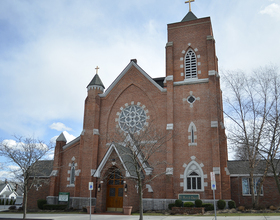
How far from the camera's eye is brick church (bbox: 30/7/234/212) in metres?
24.4

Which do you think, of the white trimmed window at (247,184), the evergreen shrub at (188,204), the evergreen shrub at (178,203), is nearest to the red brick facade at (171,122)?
the evergreen shrub at (178,203)

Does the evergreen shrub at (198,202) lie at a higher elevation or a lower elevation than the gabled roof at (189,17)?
lower

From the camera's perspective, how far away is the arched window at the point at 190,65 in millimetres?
27703

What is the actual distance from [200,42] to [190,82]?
4.49m

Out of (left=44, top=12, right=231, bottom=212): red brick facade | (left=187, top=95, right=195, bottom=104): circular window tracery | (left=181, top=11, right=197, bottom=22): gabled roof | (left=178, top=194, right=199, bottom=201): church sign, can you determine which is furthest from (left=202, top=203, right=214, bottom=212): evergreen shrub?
(left=181, top=11, right=197, bottom=22): gabled roof

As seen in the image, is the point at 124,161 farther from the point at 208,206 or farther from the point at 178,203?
the point at 208,206

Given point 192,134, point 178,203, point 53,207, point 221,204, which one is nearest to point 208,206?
point 221,204

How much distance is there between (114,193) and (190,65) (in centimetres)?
1439

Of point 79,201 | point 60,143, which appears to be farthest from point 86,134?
point 79,201

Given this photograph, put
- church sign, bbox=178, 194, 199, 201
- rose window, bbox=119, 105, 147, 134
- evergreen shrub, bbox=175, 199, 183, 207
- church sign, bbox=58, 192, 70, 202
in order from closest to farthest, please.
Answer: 1. evergreen shrub, bbox=175, 199, 183, 207
2. church sign, bbox=178, 194, 199, 201
3. church sign, bbox=58, 192, 70, 202
4. rose window, bbox=119, 105, 147, 134

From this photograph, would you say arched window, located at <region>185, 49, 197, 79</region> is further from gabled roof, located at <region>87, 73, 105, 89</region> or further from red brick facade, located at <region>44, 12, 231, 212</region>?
gabled roof, located at <region>87, 73, 105, 89</region>

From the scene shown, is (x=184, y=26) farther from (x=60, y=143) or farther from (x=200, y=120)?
(x=60, y=143)

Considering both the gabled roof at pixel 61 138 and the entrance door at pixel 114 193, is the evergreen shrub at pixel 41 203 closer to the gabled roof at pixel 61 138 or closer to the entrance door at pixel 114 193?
the gabled roof at pixel 61 138

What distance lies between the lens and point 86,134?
28.9 m
